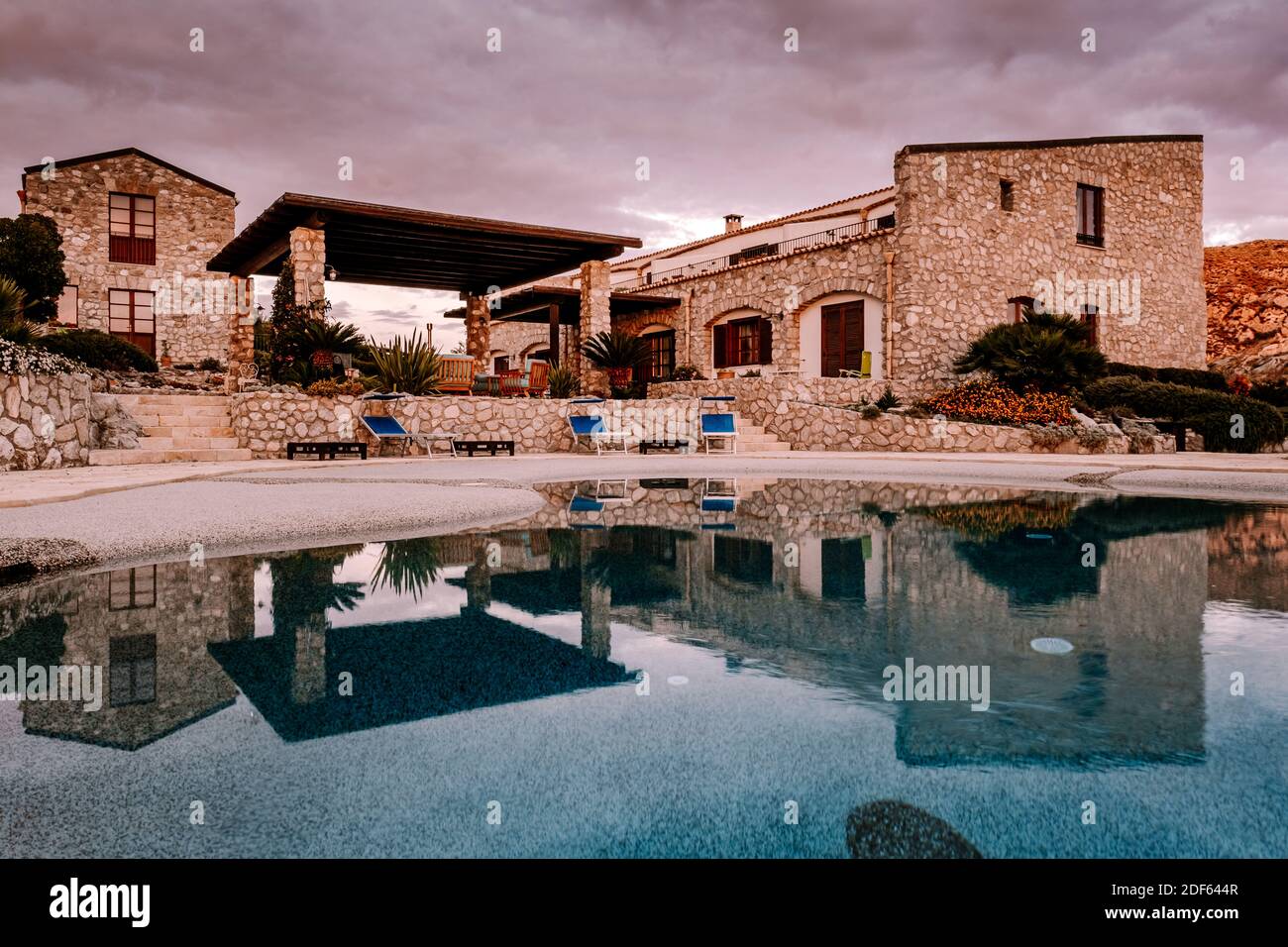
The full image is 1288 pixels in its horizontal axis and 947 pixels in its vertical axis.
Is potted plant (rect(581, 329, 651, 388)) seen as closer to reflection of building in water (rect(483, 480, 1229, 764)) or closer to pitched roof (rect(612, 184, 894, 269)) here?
pitched roof (rect(612, 184, 894, 269))

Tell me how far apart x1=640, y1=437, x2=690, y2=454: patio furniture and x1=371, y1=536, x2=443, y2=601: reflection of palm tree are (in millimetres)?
10155

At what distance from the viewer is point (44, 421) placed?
9.94m

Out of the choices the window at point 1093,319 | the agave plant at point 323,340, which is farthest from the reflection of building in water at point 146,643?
the window at point 1093,319

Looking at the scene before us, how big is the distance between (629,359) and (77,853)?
15994mm

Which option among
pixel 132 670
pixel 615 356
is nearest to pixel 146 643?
pixel 132 670

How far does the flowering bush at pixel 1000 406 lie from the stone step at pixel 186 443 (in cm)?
1415

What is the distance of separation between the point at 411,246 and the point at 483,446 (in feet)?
18.3

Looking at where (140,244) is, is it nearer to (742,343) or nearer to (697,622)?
(742,343)

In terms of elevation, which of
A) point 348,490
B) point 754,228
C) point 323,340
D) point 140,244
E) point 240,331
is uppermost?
point 754,228

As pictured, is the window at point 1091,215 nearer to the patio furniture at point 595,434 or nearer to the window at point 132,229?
the patio furniture at point 595,434

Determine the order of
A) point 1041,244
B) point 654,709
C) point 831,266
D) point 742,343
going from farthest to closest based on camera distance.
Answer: point 742,343 → point 831,266 → point 1041,244 → point 654,709

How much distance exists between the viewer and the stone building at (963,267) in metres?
19.2

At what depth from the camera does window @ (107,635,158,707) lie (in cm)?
245

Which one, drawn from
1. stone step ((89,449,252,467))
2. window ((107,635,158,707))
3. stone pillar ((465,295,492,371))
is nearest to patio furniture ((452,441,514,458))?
stone step ((89,449,252,467))
